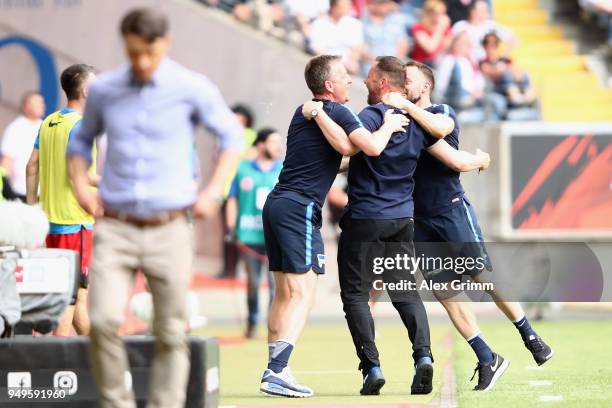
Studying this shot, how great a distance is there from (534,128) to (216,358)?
36.0 ft

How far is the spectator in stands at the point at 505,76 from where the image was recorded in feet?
65.4

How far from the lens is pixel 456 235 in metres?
10.1

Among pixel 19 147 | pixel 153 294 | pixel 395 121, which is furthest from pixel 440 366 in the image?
pixel 19 147

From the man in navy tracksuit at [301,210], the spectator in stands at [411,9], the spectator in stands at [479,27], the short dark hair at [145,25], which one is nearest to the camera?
the short dark hair at [145,25]

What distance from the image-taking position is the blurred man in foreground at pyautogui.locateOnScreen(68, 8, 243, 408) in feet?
23.3

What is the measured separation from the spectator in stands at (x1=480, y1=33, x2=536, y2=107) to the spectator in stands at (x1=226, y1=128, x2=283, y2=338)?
5592 millimetres

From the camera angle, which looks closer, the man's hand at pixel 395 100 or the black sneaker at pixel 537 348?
the man's hand at pixel 395 100

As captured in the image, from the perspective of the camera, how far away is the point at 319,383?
35.5ft

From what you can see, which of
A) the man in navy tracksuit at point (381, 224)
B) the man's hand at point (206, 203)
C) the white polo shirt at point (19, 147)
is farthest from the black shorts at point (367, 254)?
the white polo shirt at point (19, 147)

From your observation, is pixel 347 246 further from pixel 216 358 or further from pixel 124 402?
pixel 124 402

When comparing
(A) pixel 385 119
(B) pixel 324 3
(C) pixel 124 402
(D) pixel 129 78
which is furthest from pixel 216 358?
(B) pixel 324 3

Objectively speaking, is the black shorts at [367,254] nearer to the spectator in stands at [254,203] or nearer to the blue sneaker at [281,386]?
the blue sneaker at [281,386]

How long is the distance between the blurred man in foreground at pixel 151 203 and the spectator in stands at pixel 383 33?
1270 centimetres

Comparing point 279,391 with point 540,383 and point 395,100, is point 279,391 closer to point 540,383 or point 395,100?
point 540,383
